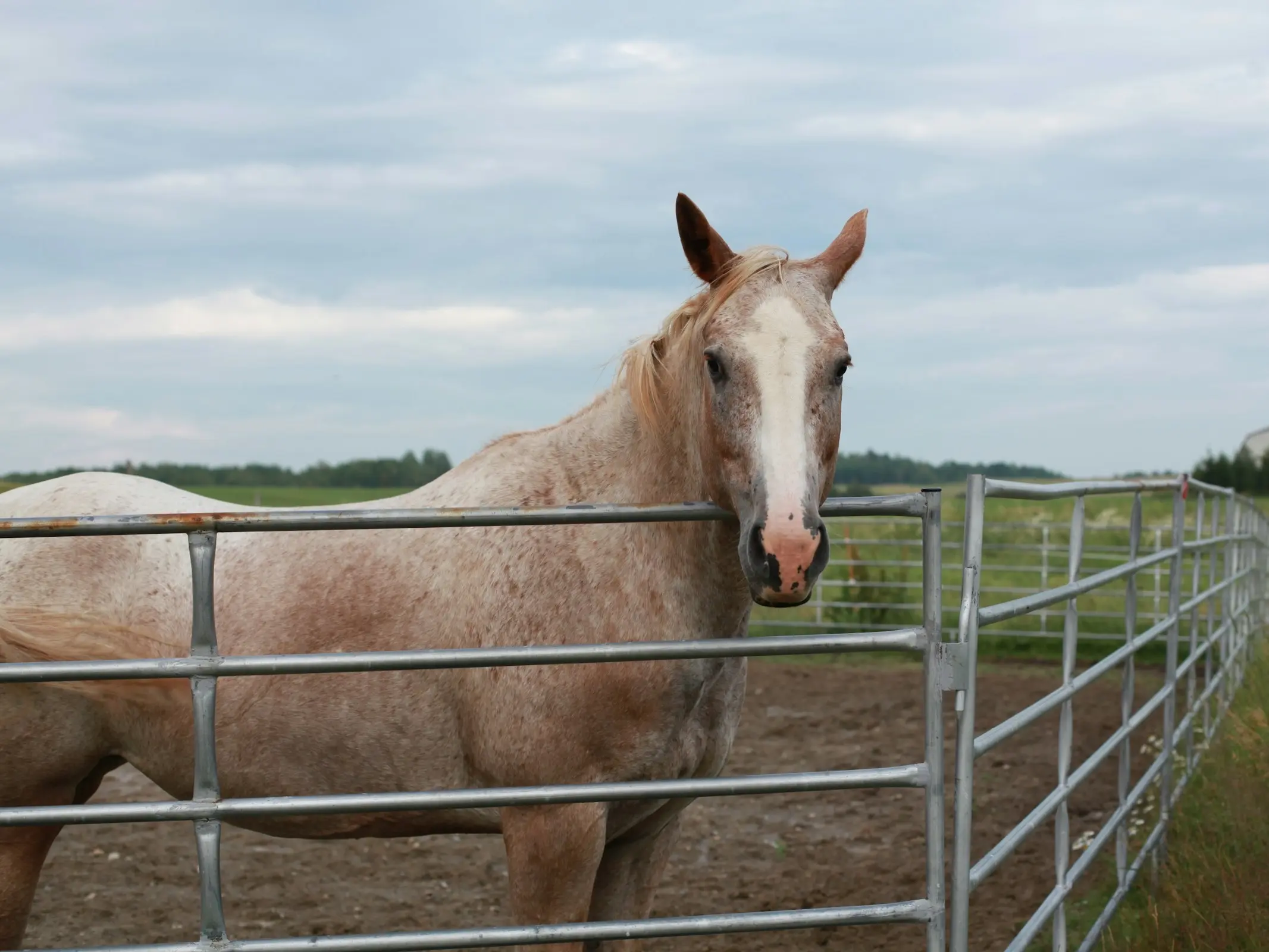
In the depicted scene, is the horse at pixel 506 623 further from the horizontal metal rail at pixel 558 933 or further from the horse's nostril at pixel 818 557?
the horizontal metal rail at pixel 558 933

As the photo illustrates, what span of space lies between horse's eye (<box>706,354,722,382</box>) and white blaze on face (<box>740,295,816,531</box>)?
0.32 feet

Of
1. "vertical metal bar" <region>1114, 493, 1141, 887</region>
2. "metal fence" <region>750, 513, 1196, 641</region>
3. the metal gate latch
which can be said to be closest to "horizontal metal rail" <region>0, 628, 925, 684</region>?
the metal gate latch

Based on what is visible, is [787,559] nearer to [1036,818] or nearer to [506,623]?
[506,623]

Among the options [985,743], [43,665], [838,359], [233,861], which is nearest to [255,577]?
[43,665]

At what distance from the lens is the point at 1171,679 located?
16.6 ft

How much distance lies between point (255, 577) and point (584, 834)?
1.25 m

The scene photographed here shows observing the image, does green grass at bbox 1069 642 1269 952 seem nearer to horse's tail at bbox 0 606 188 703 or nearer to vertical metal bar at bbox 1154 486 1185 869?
vertical metal bar at bbox 1154 486 1185 869

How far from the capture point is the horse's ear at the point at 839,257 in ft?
9.39

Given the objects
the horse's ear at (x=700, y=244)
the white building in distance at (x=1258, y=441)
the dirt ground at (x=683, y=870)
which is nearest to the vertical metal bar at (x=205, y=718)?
the horse's ear at (x=700, y=244)

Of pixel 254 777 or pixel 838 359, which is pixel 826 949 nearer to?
pixel 254 777

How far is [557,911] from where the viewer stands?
108 inches

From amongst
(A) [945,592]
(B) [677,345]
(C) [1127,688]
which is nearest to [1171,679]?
(C) [1127,688]

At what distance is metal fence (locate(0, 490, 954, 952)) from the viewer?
7.02 ft

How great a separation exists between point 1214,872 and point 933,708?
2323 millimetres
